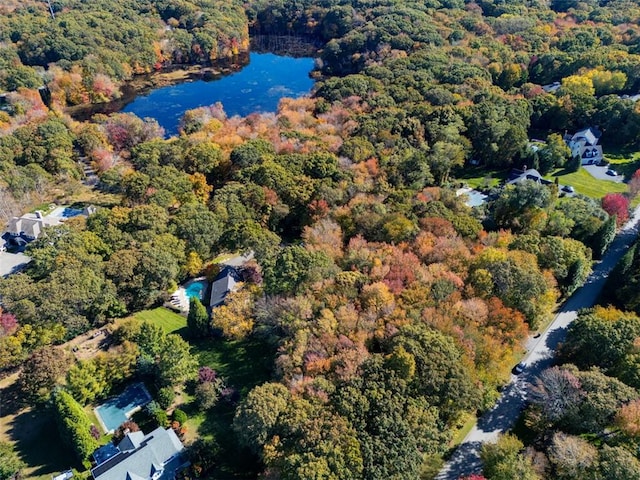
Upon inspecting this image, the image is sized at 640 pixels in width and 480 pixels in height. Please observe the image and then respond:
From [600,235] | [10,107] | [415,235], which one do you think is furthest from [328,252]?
[10,107]

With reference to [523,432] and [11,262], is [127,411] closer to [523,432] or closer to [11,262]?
[11,262]

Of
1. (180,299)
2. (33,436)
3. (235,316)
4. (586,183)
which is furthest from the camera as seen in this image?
(586,183)

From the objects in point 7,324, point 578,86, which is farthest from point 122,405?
point 578,86

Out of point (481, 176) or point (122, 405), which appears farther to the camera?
point (481, 176)

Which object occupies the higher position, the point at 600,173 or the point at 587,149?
the point at 587,149

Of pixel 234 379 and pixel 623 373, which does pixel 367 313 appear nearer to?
pixel 234 379

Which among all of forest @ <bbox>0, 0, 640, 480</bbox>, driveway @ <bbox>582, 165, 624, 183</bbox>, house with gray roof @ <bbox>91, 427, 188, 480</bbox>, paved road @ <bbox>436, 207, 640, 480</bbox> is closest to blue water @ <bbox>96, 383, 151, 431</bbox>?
forest @ <bbox>0, 0, 640, 480</bbox>

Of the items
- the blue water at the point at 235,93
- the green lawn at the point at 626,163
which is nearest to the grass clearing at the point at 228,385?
the blue water at the point at 235,93
